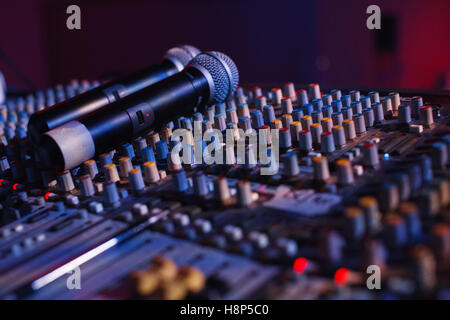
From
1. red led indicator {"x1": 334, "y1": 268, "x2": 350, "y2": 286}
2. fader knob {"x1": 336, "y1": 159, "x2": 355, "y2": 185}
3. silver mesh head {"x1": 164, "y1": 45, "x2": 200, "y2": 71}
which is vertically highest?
silver mesh head {"x1": 164, "y1": 45, "x2": 200, "y2": 71}

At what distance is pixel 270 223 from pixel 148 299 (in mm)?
240

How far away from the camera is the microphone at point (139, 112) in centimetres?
112

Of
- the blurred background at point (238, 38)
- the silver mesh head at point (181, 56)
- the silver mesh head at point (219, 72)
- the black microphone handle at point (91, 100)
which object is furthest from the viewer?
the blurred background at point (238, 38)

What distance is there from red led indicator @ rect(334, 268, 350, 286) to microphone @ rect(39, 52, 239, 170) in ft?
2.29

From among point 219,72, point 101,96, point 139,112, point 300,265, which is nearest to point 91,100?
point 101,96

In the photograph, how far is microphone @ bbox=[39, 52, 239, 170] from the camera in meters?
1.12

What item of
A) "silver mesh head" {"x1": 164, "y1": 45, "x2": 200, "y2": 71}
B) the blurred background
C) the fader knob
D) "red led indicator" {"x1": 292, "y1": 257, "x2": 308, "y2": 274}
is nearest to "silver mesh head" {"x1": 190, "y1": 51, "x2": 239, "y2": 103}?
"silver mesh head" {"x1": 164, "y1": 45, "x2": 200, "y2": 71}

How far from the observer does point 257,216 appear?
2.77ft

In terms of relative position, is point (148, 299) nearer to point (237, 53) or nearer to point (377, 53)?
point (237, 53)

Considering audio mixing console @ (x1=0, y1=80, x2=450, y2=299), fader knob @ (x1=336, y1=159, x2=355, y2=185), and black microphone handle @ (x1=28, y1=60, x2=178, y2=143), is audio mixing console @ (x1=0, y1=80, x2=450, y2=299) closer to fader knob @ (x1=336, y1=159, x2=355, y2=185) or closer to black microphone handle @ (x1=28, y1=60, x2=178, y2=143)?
fader knob @ (x1=336, y1=159, x2=355, y2=185)

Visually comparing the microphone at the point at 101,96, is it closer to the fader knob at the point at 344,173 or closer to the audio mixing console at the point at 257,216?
the audio mixing console at the point at 257,216

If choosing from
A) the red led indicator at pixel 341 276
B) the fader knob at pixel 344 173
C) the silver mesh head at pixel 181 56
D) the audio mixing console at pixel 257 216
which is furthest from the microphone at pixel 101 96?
the red led indicator at pixel 341 276

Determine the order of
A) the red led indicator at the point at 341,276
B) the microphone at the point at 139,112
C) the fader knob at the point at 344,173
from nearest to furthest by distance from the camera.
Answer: the red led indicator at the point at 341,276, the fader knob at the point at 344,173, the microphone at the point at 139,112

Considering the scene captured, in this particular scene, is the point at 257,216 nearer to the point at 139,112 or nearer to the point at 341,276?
the point at 341,276
